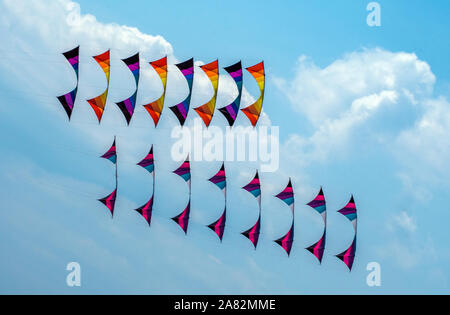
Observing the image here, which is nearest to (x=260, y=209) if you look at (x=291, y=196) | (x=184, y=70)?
(x=291, y=196)

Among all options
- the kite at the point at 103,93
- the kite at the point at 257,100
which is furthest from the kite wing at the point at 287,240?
the kite at the point at 103,93

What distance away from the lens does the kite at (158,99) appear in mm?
59322

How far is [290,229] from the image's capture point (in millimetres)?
A: 62312

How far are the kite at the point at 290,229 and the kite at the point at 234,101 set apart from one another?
→ 596cm

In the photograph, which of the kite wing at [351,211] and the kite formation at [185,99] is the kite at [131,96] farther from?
the kite wing at [351,211]

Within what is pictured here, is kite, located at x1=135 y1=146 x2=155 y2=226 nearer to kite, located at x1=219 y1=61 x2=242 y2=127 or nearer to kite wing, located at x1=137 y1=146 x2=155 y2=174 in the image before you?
kite wing, located at x1=137 y1=146 x2=155 y2=174

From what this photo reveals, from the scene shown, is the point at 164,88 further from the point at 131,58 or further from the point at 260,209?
the point at 260,209

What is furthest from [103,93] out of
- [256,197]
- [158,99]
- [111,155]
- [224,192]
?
[256,197]

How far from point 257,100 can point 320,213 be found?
9.09 m

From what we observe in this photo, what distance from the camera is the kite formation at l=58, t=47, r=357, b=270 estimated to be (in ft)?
192

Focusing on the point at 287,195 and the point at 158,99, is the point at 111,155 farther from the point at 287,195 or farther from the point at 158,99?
the point at 287,195

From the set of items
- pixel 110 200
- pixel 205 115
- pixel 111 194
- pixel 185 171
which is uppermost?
pixel 205 115

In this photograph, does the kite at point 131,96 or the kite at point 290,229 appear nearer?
the kite at point 131,96
